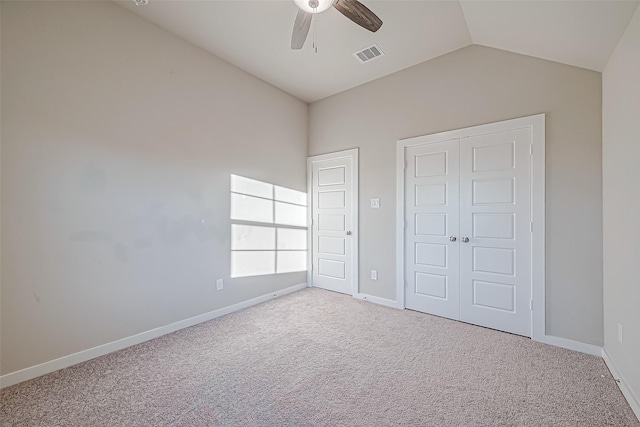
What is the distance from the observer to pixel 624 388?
6.01 ft

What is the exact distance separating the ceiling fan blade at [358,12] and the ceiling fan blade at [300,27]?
23 cm

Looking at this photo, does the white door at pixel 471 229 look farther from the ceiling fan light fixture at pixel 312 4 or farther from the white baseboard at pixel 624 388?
the ceiling fan light fixture at pixel 312 4

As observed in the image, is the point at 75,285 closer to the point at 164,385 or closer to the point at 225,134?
the point at 164,385

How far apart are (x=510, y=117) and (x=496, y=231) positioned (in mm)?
1175

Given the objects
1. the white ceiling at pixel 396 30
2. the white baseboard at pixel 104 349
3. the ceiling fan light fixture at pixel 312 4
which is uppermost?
the white ceiling at pixel 396 30

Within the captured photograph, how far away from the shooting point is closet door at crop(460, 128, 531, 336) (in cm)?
269

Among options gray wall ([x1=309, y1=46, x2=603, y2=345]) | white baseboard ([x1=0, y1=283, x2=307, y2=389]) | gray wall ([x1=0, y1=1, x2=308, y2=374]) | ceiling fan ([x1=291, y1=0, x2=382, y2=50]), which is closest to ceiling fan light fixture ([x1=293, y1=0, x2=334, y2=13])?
ceiling fan ([x1=291, y1=0, x2=382, y2=50])

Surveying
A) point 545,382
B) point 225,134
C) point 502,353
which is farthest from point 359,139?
point 545,382

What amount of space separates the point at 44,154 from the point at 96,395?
178 cm

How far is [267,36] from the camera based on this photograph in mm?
2873

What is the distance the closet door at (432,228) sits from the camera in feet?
10.2

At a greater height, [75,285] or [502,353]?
[75,285]

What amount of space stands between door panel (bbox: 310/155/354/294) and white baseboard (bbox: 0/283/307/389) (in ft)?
4.21

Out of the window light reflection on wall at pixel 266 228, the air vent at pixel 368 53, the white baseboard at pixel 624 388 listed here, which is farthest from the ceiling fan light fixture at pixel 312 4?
the white baseboard at pixel 624 388
